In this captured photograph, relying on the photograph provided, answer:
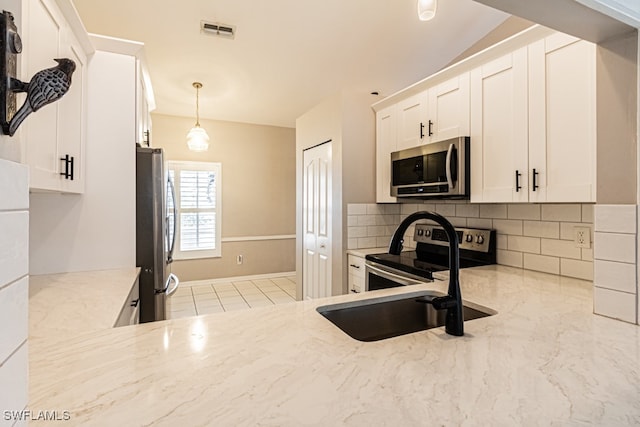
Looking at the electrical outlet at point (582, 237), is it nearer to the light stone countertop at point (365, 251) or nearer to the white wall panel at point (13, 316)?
the light stone countertop at point (365, 251)

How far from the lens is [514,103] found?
6.19 feet

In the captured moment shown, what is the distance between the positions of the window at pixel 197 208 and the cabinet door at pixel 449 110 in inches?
143

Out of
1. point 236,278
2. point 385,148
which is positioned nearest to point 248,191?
point 236,278

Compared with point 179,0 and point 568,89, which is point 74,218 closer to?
point 179,0

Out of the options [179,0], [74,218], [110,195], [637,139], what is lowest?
[74,218]

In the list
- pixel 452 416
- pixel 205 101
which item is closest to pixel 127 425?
pixel 452 416

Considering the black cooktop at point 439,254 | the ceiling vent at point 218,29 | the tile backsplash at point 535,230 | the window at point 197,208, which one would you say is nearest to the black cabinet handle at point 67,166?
A: the ceiling vent at point 218,29

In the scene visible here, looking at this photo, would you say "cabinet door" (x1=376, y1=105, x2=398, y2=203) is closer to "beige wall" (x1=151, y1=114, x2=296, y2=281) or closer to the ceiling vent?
the ceiling vent

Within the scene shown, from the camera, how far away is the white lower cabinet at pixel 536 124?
5.11ft

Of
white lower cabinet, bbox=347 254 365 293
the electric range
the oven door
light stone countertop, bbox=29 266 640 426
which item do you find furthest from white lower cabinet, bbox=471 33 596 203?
white lower cabinet, bbox=347 254 365 293

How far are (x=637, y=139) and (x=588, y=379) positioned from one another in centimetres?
88

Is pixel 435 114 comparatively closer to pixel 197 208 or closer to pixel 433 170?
pixel 433 170

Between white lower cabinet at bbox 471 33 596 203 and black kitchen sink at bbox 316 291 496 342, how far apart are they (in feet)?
2.99

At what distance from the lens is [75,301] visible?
1.44 m
